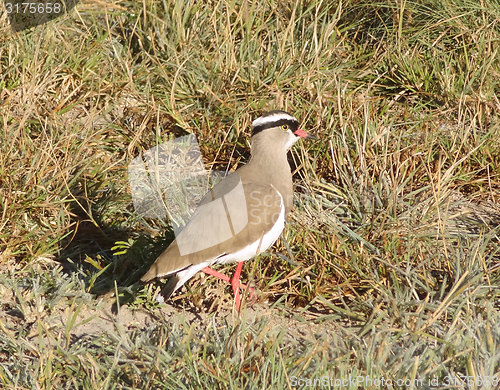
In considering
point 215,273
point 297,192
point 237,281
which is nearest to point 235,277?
point 237,281

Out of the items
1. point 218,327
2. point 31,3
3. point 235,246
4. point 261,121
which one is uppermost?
point 31,3

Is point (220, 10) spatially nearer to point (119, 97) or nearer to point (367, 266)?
point (119, 97)

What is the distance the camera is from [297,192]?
4.89 metres

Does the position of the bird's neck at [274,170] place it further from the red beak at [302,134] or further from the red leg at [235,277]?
the red leg at [235,277]

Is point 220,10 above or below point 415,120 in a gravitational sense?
above

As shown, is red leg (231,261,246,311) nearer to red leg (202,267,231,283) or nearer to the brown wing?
red leg (202,267,231,283)

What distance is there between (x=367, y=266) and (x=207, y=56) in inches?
101

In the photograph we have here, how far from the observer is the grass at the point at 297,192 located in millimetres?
3289

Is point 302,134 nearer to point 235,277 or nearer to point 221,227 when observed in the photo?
point 221,227

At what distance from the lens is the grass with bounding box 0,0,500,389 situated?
10.8 ft

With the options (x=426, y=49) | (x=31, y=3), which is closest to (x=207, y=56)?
(x=31, y=3)

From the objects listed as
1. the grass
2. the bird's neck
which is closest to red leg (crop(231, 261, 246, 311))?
the grass

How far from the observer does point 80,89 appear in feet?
17.3

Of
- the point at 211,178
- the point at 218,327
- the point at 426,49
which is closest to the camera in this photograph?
the point at 218,327
